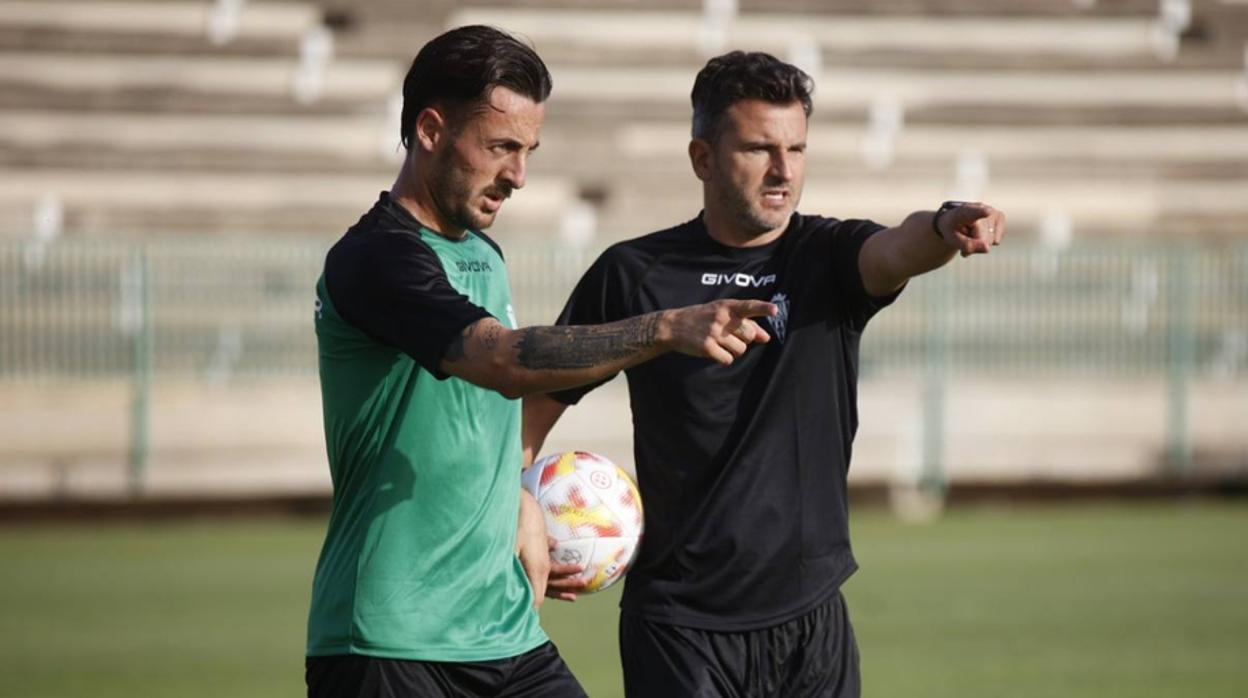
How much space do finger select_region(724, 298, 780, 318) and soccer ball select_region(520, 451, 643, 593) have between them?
133 centimetres

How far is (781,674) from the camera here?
4.70 meters

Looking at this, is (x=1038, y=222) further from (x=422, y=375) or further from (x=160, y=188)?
(x=422, y=375)

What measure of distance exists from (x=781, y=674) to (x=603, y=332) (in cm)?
132

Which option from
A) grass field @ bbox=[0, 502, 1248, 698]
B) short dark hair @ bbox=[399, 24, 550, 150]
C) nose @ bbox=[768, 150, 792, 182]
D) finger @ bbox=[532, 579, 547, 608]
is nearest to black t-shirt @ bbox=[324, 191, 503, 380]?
short dark hair @ bbox=[399, 24, 550, 150]

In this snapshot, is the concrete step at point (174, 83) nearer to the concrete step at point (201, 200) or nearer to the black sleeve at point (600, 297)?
the concrete step at point (201, 200)

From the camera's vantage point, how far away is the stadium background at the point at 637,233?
10891 millimetres

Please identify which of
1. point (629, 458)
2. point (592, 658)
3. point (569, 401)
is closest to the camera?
point (569, 401)

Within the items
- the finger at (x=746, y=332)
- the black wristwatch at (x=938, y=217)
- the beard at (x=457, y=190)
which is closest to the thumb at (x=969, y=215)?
the black wristwatch at (x=938, y=217)

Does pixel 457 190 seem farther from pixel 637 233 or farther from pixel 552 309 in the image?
pixel 637 233

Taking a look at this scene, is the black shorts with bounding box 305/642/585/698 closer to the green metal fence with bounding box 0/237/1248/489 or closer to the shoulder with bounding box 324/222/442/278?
the shoulder with bounding box 324/222/442/278

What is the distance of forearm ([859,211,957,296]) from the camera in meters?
4.46

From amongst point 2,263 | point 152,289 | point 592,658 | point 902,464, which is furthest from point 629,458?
point 592,658

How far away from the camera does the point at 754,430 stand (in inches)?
187

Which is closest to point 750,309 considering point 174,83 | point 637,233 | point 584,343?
point 584,343
